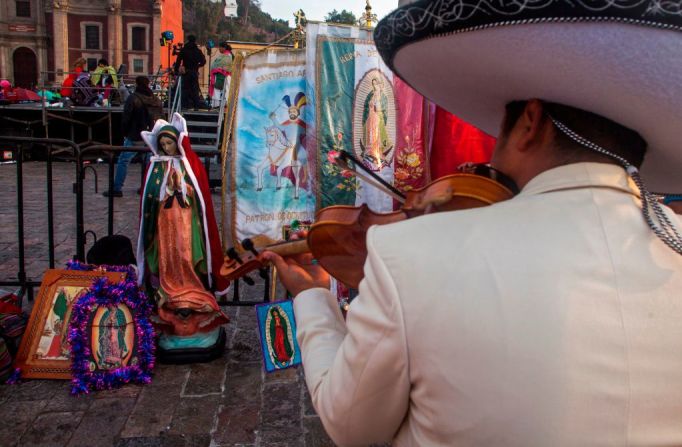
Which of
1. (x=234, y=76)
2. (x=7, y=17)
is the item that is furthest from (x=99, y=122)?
(x=7, y=17)

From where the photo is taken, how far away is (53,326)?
3541 mm

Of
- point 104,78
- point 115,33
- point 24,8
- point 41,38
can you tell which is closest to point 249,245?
point 104,78

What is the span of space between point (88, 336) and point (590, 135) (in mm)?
3127

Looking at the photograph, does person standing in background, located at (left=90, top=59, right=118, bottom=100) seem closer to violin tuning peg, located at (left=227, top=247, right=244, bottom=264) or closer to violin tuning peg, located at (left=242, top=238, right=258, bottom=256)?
violin tuning peg, located at (left=227, top=247, right=244, bottom=264)

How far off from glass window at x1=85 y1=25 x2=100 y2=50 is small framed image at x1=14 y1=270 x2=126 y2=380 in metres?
40.9

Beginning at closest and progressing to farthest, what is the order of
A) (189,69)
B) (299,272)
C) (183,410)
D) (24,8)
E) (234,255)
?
(299,272), (234,255), (183,410), (189,69), (24,8)

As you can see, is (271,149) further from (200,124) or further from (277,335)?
(200,124)

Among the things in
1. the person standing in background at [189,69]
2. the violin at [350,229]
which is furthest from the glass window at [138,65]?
the violin at [350,229]

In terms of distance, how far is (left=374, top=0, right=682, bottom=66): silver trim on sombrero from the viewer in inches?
35.0

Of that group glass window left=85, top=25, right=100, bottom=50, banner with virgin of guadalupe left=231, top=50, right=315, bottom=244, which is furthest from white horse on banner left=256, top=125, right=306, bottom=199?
glass window left=85, top=25, right=100, bottom=50

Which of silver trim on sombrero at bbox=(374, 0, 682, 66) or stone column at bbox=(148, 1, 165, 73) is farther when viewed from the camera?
stone column at bbox=(148, 1, 165, 73)

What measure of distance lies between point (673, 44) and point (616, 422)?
64cm

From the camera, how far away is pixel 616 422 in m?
0.95

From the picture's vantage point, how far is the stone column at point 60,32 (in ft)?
125
